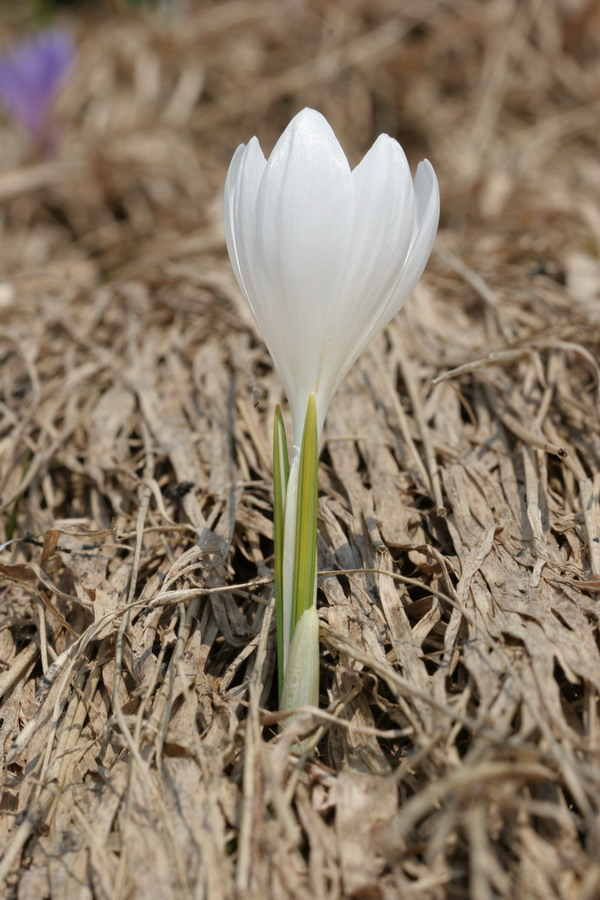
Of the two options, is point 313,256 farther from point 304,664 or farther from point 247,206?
point 304,664

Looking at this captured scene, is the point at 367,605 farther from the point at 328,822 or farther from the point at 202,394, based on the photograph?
the point at 202,394

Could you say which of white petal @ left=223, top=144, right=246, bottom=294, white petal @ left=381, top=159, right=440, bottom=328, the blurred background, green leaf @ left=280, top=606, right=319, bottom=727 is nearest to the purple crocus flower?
the blurred background

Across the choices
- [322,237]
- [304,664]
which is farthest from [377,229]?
[304,664]

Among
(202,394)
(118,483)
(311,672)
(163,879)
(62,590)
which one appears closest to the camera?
(163,879)

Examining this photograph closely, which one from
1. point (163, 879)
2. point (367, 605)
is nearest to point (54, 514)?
point (367, 605)

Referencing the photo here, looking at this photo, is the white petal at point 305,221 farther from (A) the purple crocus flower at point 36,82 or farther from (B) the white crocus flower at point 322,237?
(A) the purple crocus flower at point 36,82

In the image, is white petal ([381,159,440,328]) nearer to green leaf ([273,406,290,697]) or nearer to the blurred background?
green leaf ([273,406,290,697])
